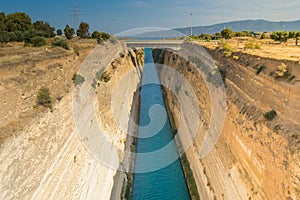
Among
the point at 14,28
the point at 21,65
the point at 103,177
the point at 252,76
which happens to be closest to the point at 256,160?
the point at 252,76

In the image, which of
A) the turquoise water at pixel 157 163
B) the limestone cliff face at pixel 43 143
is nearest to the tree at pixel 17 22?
the turquoise water at pixel 157 163

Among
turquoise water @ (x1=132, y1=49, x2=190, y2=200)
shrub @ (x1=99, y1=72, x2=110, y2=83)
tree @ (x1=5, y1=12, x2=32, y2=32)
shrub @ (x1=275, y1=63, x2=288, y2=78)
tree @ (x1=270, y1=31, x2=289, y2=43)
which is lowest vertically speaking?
turquoise water @ (x1=132, y1=49, x2=190, y2=200)

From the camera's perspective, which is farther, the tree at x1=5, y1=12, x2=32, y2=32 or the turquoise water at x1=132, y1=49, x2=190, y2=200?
the tree at x1=5, y1=12, x2=32, y2=32

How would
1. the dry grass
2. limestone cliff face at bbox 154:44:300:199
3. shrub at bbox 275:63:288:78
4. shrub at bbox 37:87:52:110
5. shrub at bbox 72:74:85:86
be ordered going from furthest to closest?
1. shrub at bbox 72:74:85:86
2. the dry grass
3. shrub at bbox 37:87:52:110
4. shrub at bbox 275:63:288:78
5. limestone cliff face at bbox 154:44:300:199

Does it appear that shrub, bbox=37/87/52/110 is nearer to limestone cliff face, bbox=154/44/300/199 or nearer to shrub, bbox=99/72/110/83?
limestone cliff face, bbox=154/44/300/199

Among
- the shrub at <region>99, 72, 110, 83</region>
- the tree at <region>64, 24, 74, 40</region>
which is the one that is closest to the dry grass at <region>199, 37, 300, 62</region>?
the shrub at <region>99, 72, 110, 83</region>

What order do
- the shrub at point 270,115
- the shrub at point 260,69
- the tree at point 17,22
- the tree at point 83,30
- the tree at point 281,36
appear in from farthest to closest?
the tree at point 83,30 < the tree at point 17,22 < the tree at point 281,36 < the shrub at point 260,69 < the shrub at point 270,115

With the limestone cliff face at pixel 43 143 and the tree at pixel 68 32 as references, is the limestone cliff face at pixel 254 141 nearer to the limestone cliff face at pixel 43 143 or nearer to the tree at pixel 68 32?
the limestone cliff face at pixel 43 143
